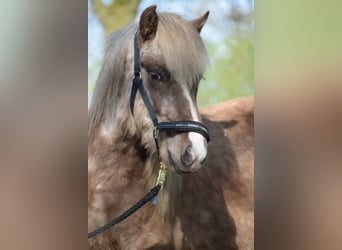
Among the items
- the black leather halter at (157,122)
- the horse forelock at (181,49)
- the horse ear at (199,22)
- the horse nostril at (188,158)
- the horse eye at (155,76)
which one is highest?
the horse ear at (199,22)

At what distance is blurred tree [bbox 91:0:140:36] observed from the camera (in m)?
1.36

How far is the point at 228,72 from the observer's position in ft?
4.59

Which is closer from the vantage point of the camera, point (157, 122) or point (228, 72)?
point (157, 122)

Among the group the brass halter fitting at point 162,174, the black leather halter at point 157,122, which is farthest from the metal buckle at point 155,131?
the brass halter fitting at point 162,174

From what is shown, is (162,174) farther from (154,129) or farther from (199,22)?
(199,22)

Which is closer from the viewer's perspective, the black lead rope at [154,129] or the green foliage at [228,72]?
the black lead rope at [154,129]

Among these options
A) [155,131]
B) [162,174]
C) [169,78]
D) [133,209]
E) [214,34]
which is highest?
[214,34]

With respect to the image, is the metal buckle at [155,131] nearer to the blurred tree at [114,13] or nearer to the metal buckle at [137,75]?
the metal buckle at [137,75]

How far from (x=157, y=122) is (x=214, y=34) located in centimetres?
36

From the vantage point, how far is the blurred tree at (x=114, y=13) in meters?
1.36

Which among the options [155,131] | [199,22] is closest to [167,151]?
[155,131]
